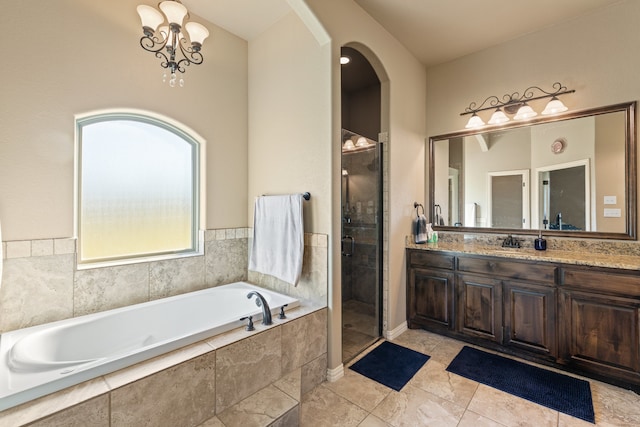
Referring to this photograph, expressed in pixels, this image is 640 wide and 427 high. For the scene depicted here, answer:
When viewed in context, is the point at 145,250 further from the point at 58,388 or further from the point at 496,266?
the point at 496,266

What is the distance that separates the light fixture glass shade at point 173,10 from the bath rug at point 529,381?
10.7ft

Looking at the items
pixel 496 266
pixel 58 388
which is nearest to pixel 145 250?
pixel 58 388

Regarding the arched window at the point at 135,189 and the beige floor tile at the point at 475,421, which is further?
the arched window at the point at 135,189

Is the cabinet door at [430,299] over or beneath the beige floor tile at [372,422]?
over

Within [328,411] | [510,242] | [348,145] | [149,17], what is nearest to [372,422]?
[328,411]

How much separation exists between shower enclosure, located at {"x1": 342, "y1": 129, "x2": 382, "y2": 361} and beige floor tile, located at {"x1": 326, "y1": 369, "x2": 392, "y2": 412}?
0.92 feet

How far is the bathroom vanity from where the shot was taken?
78.4 inches

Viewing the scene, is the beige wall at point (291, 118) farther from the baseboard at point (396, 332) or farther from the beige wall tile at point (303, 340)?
the baseboard at point (396, 332)

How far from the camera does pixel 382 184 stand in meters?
2.84

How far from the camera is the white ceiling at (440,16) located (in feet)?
7.77

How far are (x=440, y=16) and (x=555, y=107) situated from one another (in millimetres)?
1334

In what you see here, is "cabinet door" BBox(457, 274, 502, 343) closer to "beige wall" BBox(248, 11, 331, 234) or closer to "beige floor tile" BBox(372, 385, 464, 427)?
"beige floor tile" BBox(372, 385, 464, 427)

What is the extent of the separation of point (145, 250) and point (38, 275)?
0.69 metres

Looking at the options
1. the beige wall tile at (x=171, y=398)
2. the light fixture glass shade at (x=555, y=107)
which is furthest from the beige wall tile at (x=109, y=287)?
the light fixture glass shade at (x=555, y=107)
